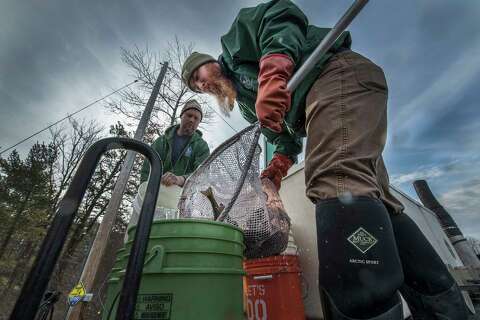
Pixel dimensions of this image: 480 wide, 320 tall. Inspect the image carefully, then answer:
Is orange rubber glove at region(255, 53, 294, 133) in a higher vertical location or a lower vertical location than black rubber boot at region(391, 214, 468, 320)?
higher

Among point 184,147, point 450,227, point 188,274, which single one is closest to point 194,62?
point 188,274

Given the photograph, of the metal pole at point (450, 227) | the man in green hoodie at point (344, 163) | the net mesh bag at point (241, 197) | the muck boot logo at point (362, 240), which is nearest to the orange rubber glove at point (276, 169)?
the net mesh bag at point (241, 197)

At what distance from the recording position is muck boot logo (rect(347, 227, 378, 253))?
20.1 inches

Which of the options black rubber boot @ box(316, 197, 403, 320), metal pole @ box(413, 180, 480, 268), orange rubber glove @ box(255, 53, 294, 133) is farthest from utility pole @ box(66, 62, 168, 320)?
metal pole @ box(413, 180, 480, 268)

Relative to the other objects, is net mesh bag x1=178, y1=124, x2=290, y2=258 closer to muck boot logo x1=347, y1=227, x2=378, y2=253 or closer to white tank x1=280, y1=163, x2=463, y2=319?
muck boot logo x1=347, y1=227, x2=378, y2=253

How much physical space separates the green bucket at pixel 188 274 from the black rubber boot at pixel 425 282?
607 millimetres

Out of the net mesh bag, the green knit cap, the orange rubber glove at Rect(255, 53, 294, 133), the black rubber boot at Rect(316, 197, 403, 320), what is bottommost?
the black rubber boot at Rect(316, 197, 403, 320)

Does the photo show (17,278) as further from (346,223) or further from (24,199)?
(346,223)

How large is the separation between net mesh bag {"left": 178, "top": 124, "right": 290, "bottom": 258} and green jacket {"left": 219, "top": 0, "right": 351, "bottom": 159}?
21cm

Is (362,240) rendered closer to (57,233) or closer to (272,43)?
(57,233)

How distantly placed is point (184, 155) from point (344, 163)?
7.11 ft

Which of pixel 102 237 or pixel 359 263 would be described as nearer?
pixel 359 263

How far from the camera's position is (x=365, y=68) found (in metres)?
0.76

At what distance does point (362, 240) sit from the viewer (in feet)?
1.69
